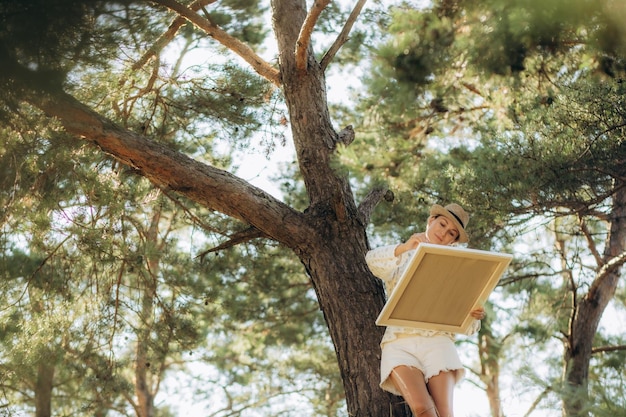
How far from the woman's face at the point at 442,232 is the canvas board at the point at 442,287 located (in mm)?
292

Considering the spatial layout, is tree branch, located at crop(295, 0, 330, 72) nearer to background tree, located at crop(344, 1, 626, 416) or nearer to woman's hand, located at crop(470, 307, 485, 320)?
background tree, located at crop(344, 1, 626, 416)

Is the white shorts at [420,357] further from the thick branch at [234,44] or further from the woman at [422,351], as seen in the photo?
the thick branch at [234,44]

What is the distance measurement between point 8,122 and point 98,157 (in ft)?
4.54

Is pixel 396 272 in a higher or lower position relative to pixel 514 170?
lower

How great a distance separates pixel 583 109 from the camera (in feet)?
14.0

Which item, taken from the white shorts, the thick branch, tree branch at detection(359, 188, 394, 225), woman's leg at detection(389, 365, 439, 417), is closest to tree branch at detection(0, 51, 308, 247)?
tree branch at detection(359, 188, 394, 225)

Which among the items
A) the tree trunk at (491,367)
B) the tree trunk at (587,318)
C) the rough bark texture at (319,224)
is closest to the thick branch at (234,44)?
the rough bark texture at (319,224)

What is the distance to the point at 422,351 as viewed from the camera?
3656mm

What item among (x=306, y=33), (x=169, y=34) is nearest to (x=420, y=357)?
(x=306, y=33)

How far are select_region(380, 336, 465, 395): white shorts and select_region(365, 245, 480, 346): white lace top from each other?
0.02 metres

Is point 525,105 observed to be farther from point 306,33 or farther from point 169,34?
point 169,34

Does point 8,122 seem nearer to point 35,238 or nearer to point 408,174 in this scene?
point 35,238

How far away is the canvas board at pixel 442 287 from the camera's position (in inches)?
134

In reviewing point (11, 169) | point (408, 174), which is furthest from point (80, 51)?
point (408, 174)
